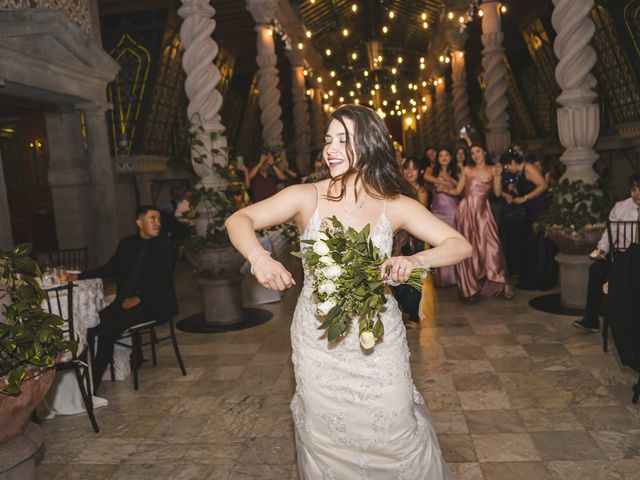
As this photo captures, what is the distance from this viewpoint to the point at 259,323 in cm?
593

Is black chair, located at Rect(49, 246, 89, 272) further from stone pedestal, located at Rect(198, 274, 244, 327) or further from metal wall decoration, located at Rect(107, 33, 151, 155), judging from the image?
metal wall decoration, located at Rect(107, 33, 151, 155)

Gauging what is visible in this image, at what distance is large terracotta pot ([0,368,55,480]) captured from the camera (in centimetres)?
230

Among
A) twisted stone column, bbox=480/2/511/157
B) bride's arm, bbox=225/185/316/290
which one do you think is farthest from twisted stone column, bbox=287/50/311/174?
bride's arm, bbox=225/185/316/290

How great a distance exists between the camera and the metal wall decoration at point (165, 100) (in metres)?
11.5

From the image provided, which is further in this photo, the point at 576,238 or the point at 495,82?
the point at 495,82

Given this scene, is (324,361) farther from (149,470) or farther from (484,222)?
(484,222)

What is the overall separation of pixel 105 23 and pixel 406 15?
1257 cm

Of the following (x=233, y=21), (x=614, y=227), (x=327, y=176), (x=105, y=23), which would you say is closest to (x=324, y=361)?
(x=327, y=176)

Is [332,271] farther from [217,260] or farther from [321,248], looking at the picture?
[217,260]

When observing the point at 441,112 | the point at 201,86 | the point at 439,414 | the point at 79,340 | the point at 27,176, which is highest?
the point at 441,112

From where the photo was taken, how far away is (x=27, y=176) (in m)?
10.2

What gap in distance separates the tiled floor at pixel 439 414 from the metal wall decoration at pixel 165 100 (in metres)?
7.63

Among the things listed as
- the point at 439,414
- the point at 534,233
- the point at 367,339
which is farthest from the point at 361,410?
the point at 534,233

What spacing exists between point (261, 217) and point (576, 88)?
482 centimetres
